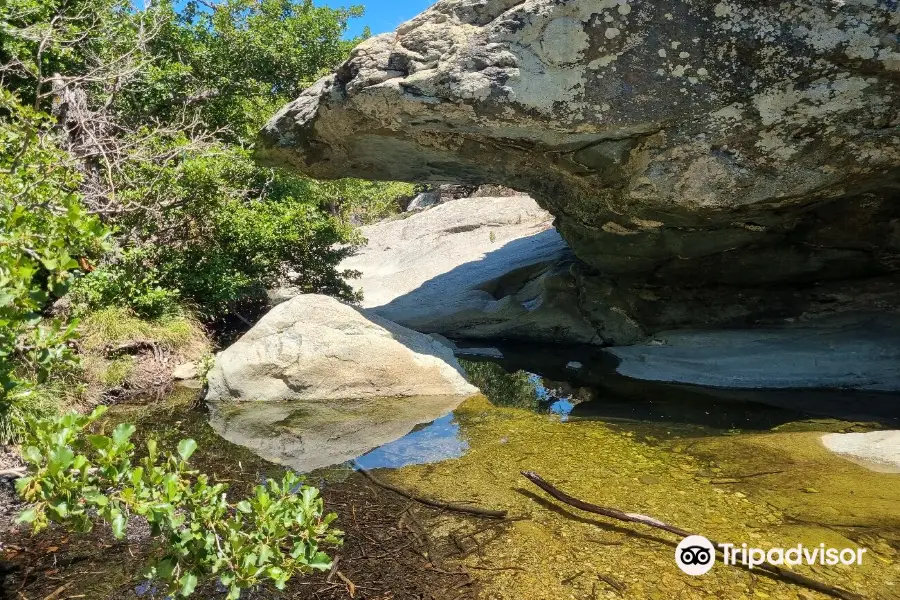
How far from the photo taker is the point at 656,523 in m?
4.52

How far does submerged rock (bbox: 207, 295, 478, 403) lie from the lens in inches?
339

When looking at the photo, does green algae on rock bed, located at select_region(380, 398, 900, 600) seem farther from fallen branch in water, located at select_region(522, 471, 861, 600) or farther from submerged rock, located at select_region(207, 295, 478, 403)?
submerged rock, located at select_region(207, 295, 478, 403)

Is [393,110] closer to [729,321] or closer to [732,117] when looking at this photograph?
[732,117]

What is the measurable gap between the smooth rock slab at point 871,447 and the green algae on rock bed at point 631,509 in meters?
0.18

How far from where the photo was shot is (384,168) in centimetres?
1048

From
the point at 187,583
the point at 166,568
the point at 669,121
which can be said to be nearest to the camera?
the point at 187,583

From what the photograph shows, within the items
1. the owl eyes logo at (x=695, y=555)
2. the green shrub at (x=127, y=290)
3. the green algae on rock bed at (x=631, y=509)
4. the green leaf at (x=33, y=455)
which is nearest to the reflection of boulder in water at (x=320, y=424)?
the green algae on rock bed at (x=631, y=509)

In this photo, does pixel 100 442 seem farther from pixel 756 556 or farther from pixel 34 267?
pixel 756 556

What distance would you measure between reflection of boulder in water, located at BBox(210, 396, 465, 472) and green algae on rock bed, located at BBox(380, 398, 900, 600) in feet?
3.14

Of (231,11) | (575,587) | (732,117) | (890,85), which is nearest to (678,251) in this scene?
(732,117)

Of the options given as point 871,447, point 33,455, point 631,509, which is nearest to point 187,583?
point 33,455

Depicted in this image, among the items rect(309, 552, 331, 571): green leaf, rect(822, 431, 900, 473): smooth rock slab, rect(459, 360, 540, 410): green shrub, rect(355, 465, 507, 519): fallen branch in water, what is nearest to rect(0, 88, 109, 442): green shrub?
rect(309, 552, 331, 571): green leaf

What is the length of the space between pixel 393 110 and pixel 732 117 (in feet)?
13.4

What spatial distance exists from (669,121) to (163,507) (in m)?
6.60
